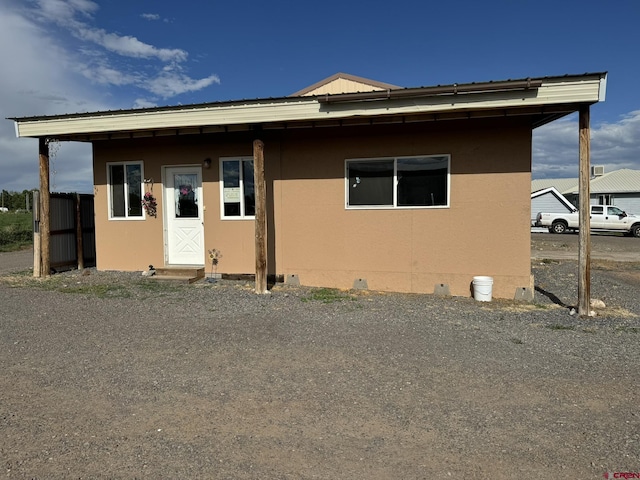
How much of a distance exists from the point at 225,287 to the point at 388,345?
448 centimetres

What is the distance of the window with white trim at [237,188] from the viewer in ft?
31.7

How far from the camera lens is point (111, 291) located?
8.56 metres

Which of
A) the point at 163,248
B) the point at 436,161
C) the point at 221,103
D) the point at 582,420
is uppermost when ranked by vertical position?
the point at 221,103

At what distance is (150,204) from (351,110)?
511 centimetres

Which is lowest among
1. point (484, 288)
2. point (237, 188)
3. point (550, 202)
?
point (484, 288)

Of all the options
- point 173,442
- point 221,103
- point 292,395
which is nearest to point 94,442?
point 173,442

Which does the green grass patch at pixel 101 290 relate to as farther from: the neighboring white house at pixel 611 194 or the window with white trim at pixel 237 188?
the neighboring white house at pixel 611 194

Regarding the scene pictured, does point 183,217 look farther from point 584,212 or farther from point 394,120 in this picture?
point 584,212

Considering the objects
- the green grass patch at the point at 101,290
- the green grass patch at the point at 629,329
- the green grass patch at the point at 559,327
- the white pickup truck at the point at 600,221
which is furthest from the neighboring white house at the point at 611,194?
the green grass patch at the point at 101,290

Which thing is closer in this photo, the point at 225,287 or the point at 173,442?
the point at 173,442

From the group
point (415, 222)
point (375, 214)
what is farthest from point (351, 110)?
point (415, 222)

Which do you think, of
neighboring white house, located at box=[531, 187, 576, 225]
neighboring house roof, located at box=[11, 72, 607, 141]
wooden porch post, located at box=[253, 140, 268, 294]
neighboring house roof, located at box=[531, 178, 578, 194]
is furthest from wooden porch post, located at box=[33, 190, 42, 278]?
neighboring house roof, located at box=[531, 178, 578, 194]

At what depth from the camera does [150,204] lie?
404 inches

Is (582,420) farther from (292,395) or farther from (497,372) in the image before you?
(292,395)
